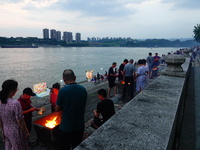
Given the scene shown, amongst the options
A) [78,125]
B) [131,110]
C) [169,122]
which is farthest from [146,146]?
[78,125]

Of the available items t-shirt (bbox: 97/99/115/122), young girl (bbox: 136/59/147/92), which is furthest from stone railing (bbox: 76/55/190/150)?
young girl (bbox: 136/59/147/92)

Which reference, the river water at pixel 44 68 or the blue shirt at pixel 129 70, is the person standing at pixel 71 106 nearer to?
the blue shirt at pixel 129 70

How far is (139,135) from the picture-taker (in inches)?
67.4

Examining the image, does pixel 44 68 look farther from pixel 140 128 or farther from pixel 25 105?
pixel 140 128

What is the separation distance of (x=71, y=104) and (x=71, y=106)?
0.03 m

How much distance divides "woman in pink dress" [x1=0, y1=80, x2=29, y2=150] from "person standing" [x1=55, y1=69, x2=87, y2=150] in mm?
708

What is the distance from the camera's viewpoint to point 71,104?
7.89ft

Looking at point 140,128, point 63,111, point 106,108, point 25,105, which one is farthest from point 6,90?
point 140,128

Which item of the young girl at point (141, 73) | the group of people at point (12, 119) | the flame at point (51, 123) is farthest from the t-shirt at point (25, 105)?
the young girl at point (141, 73)

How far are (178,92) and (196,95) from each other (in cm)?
361

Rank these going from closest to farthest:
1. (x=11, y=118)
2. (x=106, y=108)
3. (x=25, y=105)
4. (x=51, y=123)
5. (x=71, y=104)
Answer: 1. (x=71, y=104)
2. (x=11, y=118)
3. (x=106, y=108)
4. (x=51, y=123)
5. (x=25, y=105)

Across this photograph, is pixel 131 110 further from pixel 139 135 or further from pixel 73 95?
pixel 73 95

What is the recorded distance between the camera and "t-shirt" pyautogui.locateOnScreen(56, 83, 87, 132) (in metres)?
2.38

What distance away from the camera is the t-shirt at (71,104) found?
7.79 ft
